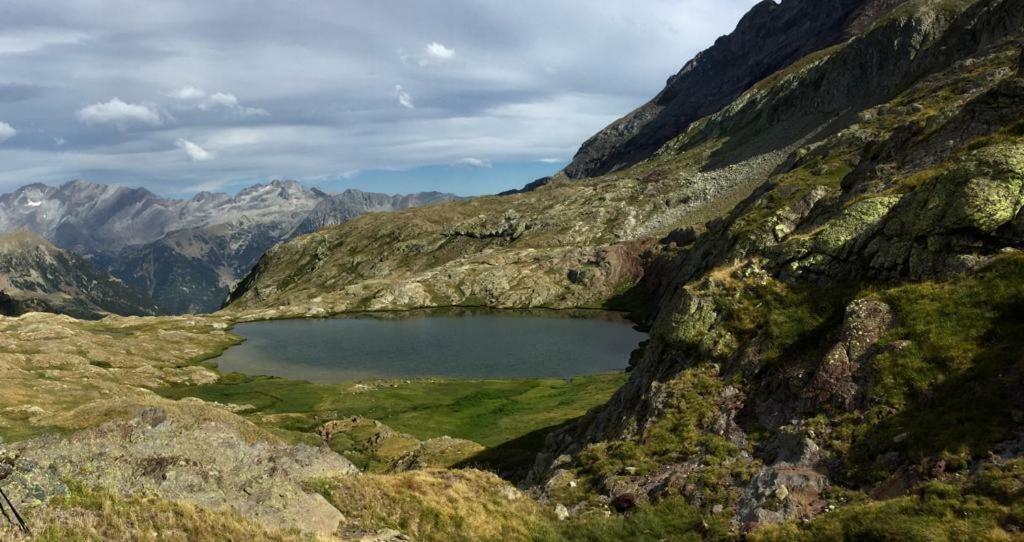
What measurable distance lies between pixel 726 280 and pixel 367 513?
2663 centimetres

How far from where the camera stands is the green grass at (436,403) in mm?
73125

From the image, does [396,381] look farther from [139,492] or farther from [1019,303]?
[1019,303]

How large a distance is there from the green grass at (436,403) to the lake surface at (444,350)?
13.1m

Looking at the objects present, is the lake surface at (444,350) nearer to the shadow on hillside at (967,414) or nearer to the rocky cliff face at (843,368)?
the rocky cliff face at (843,368)

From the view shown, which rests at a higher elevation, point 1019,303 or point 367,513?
point 1019,303

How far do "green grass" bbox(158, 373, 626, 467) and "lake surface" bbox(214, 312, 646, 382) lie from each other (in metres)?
13.1

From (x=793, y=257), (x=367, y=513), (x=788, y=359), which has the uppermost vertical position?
(x=793, y=257)

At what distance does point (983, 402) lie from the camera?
20.7 m

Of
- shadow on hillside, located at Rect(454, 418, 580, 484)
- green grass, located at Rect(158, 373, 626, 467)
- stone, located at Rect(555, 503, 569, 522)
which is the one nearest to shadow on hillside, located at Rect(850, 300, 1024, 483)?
stone, located at Rect(555, 503, 569, 522)

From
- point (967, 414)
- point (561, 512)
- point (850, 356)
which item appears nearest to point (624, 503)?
point (561, 512)

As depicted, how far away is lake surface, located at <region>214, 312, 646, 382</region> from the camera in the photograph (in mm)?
125062

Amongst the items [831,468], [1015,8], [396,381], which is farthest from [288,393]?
[1015,8]

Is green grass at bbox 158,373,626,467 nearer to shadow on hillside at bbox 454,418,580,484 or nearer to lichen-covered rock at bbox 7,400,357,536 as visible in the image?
shadow on hillside at bbox 454,418,580,484

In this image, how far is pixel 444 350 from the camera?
148625 millimetres
